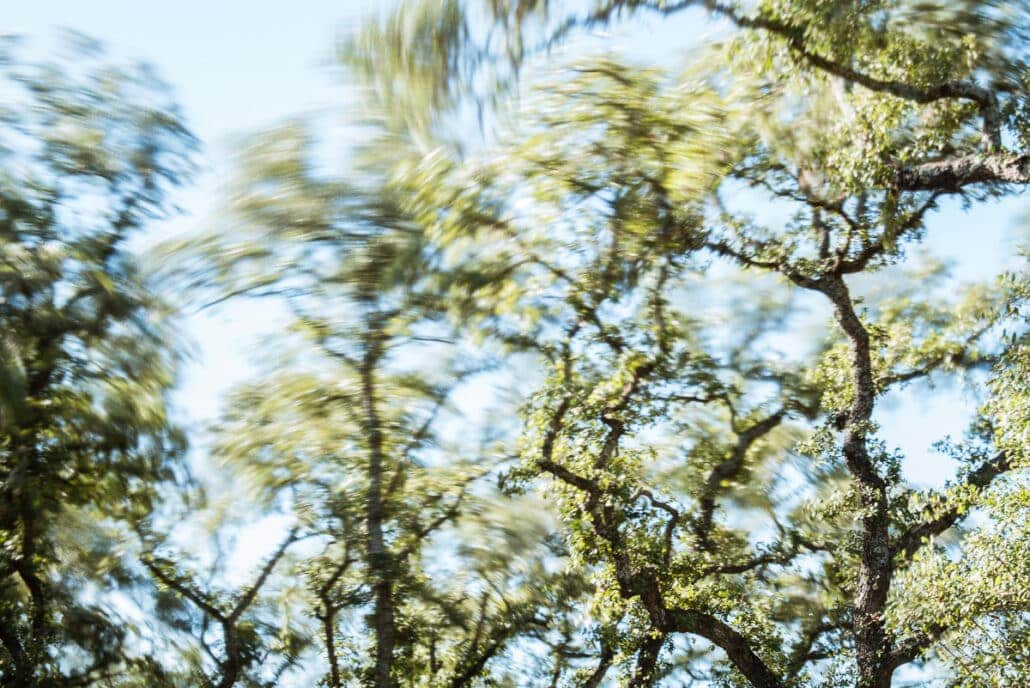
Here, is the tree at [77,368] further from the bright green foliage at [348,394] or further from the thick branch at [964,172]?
the thick branch at [964,172]

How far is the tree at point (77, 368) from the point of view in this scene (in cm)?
783

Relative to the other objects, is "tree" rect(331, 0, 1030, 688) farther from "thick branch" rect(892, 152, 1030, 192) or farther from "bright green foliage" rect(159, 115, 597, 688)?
"bright green foliage" rect(159, 115, 597, 688)

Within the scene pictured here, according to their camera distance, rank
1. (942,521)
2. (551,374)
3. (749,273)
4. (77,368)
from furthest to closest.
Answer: (749,273) < (551,374) < (942,521) < (77,368)

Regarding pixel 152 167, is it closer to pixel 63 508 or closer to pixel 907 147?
pixel 63 508

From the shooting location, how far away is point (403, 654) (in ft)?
38.4

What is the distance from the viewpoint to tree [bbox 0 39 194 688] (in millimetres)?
7828

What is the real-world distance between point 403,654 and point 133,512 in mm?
4244

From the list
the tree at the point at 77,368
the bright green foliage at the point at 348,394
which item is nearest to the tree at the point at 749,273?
the bright green foliage at the point at 348,394

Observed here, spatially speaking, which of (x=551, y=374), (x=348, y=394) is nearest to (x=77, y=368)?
(x=348, y=394)

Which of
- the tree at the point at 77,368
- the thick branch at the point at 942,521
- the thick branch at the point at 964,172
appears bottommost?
the tree at the point at 77,368

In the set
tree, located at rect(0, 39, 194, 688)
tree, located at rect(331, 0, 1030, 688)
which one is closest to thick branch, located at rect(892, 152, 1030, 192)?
tree, located at rect(331, 0, 1030, 688)

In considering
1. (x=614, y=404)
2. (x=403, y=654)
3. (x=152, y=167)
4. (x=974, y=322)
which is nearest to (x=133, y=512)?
(x=152, y=167)

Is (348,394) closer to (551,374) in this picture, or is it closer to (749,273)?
(551,374)

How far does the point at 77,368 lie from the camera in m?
8.14
